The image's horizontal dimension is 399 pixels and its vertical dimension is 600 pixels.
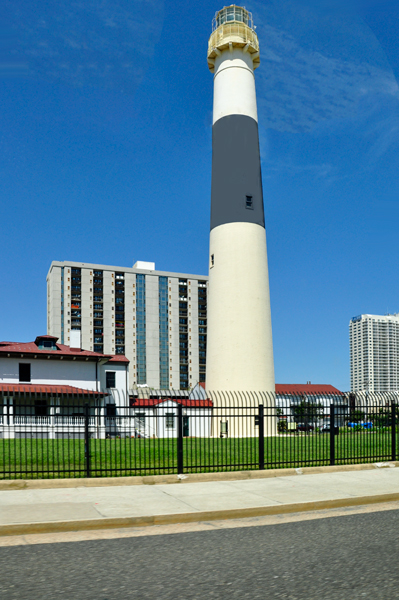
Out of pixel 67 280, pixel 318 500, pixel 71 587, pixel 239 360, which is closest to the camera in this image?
pixel 71 587

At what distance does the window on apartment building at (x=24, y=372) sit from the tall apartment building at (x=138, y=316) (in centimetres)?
7612

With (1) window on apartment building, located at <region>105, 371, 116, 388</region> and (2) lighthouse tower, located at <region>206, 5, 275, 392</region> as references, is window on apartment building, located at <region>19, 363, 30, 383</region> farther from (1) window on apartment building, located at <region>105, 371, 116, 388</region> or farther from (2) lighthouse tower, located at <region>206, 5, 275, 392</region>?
(2) lighthouse tower, located at <region>206, 5, 275, 392</region>

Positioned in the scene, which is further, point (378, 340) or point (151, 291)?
point (378, 340)

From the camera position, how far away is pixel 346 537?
A: 30.1ft

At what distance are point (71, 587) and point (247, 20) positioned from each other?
46301 millimetres

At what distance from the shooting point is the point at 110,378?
6144 cm

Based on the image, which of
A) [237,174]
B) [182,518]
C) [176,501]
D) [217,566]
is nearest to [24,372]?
[237,174]

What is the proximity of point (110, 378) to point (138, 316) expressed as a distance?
7786 centimetres

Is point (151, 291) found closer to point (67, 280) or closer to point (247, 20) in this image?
point (67, 280)

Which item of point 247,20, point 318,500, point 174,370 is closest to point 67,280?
point 174,370

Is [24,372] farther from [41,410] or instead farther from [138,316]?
[138,316]

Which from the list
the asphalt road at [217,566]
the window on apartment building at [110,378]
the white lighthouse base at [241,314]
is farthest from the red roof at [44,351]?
the asphalt road at [217,566]

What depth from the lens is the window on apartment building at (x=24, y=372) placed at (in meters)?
54.2

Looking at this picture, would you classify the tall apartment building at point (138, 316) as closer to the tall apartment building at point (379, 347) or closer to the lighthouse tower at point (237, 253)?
the tall apartment building at point (379, 347)
